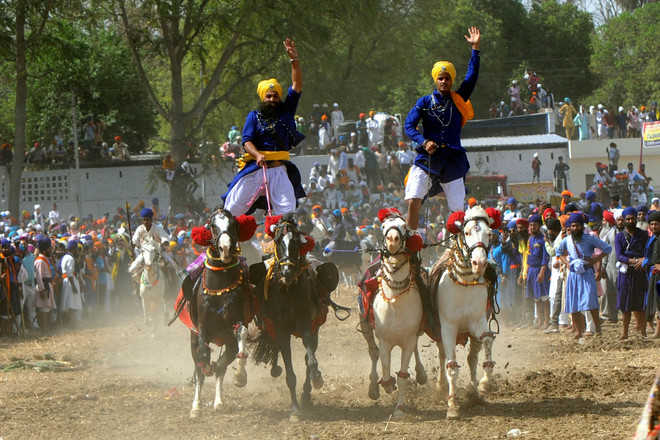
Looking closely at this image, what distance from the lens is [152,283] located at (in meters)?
19.2

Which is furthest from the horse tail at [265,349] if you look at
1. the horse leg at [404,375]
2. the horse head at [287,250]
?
the horse leg at [404,375]

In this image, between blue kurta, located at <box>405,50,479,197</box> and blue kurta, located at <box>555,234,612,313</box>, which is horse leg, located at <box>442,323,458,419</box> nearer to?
blue kurta, located at <box>405,50,479,197</box>

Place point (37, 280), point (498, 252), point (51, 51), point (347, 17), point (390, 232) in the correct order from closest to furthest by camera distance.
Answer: point (390, 232), point (498, 252), point (37, 280), point (51, 51), point (347, 17)

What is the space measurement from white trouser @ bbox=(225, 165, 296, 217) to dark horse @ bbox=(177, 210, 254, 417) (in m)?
0.76

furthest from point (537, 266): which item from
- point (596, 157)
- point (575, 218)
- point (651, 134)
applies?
point (596, 157)

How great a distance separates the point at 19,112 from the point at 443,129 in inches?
907

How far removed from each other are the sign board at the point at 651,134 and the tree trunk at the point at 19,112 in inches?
774

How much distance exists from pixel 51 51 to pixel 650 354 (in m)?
24.8

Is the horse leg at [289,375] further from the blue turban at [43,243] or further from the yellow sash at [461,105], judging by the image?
the blue turban at [43,243]

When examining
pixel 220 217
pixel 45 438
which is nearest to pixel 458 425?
pixel 220 217

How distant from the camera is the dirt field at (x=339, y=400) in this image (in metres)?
9.34

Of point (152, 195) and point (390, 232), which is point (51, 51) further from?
point (390, 232)

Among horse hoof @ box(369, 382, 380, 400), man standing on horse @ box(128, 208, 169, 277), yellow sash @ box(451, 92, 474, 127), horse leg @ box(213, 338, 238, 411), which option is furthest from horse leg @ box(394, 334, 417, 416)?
man standing on horse @ box(128, 208, 169, 277)

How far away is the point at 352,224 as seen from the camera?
2691cm
